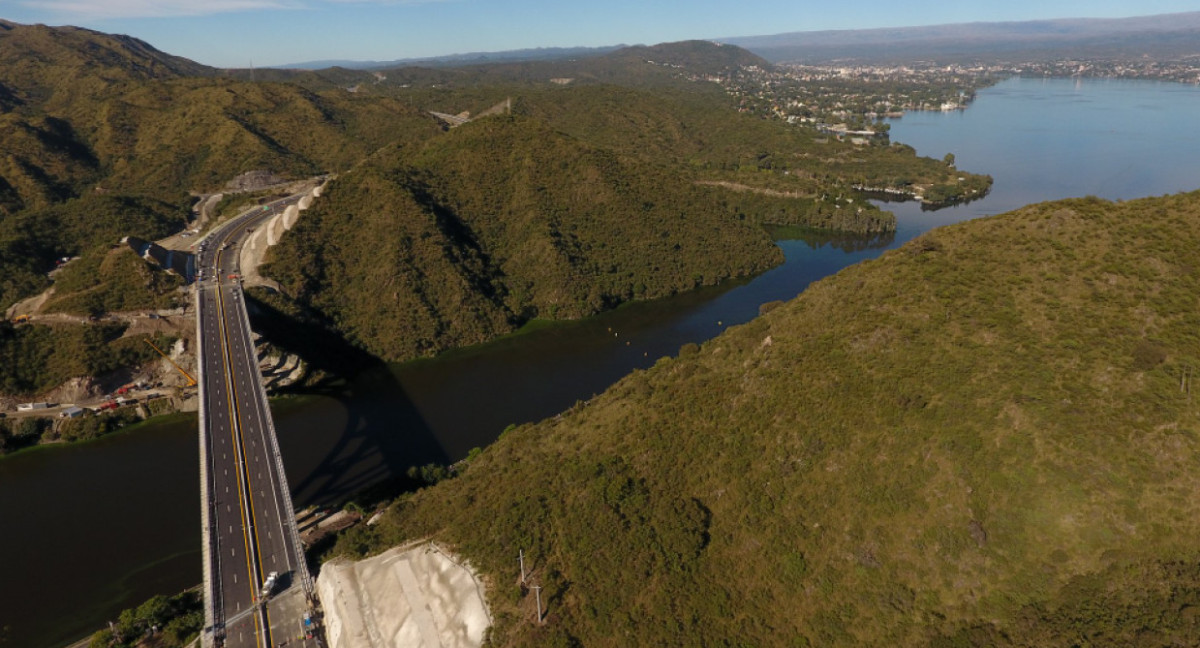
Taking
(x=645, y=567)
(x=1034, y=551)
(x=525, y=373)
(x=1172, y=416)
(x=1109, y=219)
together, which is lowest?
(x=525, y=373)

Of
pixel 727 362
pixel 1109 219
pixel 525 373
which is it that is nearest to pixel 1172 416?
pixel 1109 219

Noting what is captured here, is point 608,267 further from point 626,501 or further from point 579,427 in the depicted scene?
point 626,501

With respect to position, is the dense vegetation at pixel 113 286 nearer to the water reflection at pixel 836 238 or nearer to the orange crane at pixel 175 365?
the orange crane at pixel 175 365

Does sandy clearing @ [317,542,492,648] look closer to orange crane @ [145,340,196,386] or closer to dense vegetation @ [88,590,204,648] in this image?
dense vegetation @ [88,590,204,648]

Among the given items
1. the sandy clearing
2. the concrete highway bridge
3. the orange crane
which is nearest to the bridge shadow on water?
the concrete highway bridge

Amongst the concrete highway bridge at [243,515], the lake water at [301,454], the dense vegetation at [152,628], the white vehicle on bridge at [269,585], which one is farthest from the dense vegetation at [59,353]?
the white vehicle on bridge at [269,585]
